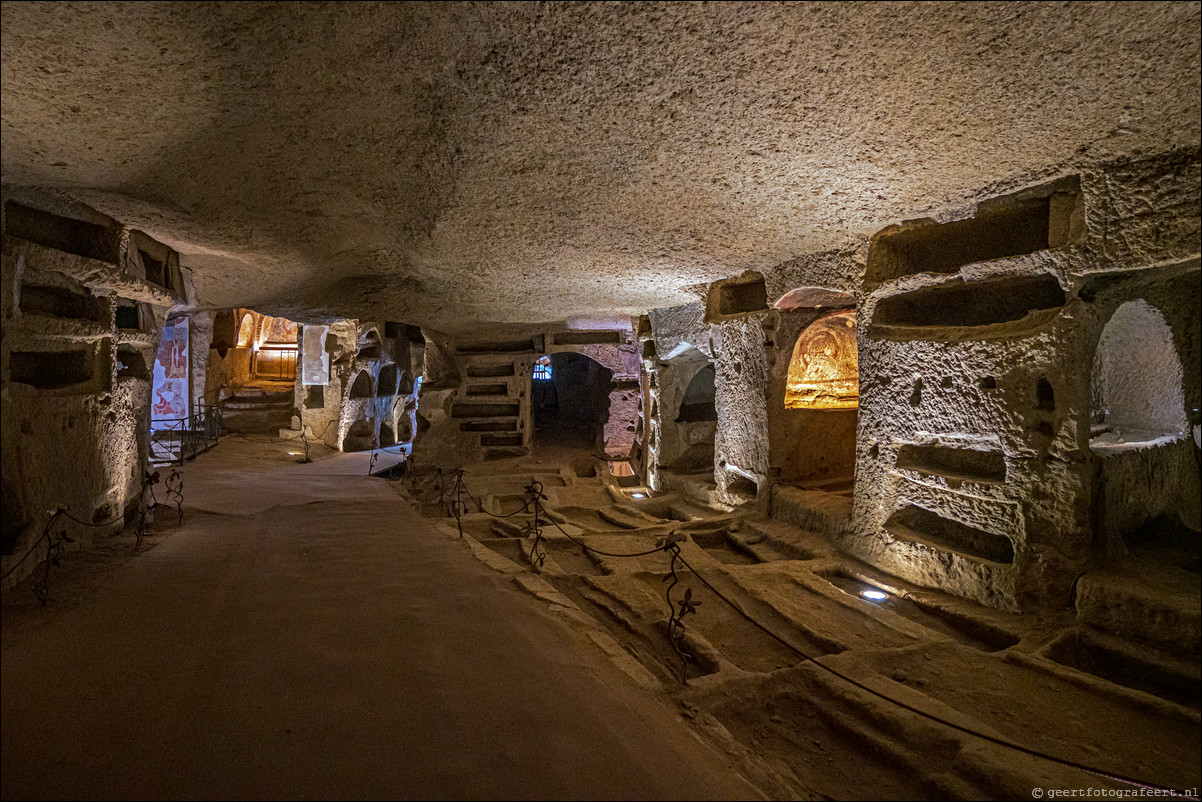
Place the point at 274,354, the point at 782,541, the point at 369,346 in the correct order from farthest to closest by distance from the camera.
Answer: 1. the point at 274,354
2. the point at 369,346
3. the point at 782,541

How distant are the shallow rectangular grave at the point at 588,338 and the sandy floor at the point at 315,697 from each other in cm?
865

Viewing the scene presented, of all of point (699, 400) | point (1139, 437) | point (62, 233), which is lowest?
point (1139, 437)

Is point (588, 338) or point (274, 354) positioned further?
point (274, 354)

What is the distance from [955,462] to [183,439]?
1261cm

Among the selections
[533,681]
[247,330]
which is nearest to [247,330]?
[247,330]

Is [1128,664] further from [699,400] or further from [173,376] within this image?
[173,376]

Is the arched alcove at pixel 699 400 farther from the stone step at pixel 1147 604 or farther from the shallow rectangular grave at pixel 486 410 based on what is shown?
the stone step at pixel 1147 604

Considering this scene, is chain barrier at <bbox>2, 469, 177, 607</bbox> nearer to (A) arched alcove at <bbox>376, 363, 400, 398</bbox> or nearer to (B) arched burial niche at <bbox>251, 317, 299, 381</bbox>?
(A) arched alcove at <bbox>376, 363, 400, 398</bbox>

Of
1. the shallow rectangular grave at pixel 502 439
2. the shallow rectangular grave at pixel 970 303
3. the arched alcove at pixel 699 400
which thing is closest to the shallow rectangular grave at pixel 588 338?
the shallow rectangular grave at pixel 502 439

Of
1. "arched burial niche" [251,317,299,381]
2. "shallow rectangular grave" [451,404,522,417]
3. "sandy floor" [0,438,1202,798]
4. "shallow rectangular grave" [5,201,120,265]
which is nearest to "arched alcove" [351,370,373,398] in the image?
"shallow rectangular grave" [451,404,522,417]

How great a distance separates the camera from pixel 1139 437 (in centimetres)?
523

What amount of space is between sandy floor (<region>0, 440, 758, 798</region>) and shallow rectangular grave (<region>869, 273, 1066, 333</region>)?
4287mm

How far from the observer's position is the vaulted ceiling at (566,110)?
266cm

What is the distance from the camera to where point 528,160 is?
4.17 m
